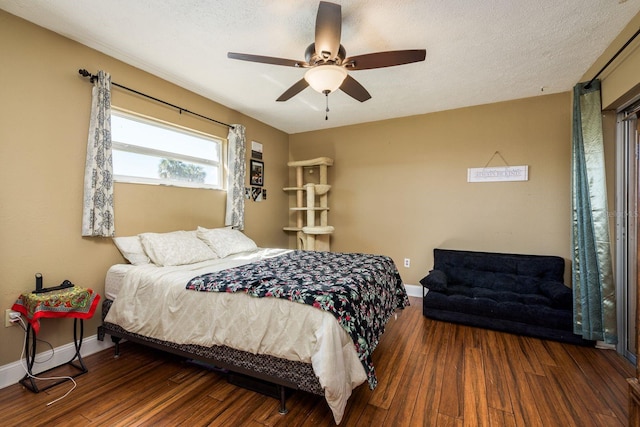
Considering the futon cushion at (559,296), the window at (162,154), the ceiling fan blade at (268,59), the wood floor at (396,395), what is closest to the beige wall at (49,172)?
the window at (162,154)

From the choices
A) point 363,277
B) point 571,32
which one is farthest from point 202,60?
point 571,32

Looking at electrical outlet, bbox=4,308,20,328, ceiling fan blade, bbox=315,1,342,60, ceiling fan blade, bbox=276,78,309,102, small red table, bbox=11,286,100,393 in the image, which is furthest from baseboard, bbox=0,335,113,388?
ceiling fan blade, bbox=315,1,342,60

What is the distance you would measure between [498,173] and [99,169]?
4408 mm

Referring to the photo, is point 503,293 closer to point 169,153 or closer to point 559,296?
point 559,296

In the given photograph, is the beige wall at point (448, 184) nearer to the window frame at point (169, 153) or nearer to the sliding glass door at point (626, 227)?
the sliding glass door at point (626, 227)

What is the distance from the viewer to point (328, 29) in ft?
5.56

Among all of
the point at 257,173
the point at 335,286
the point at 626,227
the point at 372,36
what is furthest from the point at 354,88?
the point at 626,227

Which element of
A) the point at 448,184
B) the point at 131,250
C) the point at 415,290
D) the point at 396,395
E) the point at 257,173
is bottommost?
the point at 396,395

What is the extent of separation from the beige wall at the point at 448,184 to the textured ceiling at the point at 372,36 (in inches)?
19.4

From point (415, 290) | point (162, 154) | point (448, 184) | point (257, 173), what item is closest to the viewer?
point (162, 154)

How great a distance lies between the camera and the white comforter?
5.05 ft

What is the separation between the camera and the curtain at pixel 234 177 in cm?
371

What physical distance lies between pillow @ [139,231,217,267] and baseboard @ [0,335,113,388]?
0.85m

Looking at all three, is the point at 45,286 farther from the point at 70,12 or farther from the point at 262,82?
the point at 262,82
